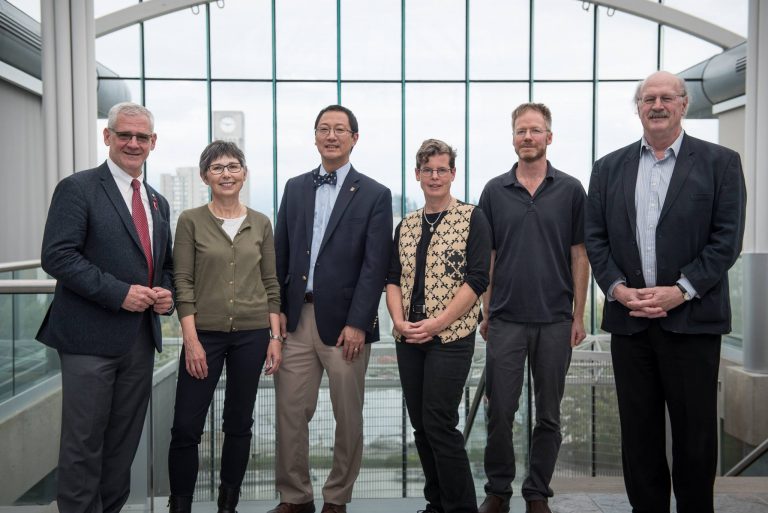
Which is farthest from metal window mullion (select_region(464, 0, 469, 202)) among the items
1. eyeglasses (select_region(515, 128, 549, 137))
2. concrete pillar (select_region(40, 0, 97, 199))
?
eyeglasses (select_region(515, 128, 549, 137))

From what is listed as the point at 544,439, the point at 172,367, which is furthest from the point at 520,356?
the point at 172,367

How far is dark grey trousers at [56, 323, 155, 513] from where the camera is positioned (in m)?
2.41

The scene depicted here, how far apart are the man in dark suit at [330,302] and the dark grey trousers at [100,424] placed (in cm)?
62

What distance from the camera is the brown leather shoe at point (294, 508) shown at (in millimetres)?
2934

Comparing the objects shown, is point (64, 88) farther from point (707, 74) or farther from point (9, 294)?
point (707, 74)

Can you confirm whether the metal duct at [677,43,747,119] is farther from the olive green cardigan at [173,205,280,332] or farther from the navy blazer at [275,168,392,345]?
the olive green cardigan at [173,205,280,332]

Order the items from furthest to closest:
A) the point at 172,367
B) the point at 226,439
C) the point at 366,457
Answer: the point at 366,457 < the point at 172,367 < the point at 226,439

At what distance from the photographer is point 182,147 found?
12.1 m

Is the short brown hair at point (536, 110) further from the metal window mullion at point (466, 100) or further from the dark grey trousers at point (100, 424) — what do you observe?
the metal window mullion at point (466, 100)

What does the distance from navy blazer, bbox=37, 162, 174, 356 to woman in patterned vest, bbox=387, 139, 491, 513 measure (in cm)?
101

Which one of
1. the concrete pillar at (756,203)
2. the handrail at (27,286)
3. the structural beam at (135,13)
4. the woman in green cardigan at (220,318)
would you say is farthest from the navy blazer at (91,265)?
the structural beam at (135,13)

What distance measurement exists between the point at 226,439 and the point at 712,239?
2003mm

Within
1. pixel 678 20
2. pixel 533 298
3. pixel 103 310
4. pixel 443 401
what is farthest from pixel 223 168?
pixel 678 20

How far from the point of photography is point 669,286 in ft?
8.20
